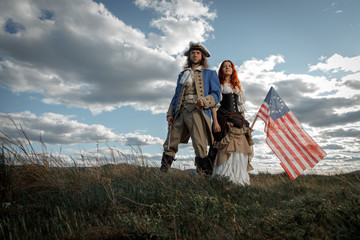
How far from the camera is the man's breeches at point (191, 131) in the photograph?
531 cm

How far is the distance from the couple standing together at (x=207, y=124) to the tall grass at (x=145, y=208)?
24.2 inches

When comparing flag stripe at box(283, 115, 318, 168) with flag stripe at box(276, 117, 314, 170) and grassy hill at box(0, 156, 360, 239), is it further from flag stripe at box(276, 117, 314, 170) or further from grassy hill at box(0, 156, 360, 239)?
grassy hill at box(0, 156, 360, 239)

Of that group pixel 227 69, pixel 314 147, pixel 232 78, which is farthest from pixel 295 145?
pixel 227 69

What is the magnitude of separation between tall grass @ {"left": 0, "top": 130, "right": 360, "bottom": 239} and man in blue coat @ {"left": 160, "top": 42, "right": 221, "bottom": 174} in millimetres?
557

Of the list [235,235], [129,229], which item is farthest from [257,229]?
[129,229]

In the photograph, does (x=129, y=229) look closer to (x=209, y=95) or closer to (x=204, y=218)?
(x=204, y=218)

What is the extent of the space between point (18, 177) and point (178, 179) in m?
2.64

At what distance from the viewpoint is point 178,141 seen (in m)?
5.59

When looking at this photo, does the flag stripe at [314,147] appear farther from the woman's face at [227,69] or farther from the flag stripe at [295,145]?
the woman's face at [227,69]

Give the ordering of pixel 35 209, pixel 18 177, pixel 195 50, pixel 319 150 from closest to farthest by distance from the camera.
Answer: pixel 35 209 → pixel 18 177 → pixel 195 50 → pixel 319 150

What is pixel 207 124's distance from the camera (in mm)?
5391

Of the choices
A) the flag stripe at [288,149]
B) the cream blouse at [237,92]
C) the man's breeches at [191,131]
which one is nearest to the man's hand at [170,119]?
the man's breeches at [191,131]

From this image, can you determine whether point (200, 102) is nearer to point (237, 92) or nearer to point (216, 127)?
point (216, 127)

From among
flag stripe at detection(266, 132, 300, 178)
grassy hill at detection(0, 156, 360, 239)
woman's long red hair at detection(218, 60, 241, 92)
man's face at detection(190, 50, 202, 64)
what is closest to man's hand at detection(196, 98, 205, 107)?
man's face at detection(190, 50, 202, 64)
